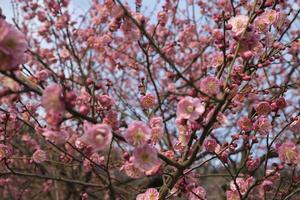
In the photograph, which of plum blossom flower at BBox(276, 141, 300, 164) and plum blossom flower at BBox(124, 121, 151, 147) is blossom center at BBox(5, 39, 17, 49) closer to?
plum blossom flower at BBox(124, 121, 151, 147)

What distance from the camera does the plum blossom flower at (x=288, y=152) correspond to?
2965 millimetres

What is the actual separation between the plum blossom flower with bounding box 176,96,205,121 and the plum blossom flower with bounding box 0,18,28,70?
0.88m

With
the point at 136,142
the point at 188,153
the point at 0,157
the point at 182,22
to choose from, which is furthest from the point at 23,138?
the point at 136,142

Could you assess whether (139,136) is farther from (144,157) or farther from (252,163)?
(252,163)

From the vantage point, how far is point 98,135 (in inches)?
83.1

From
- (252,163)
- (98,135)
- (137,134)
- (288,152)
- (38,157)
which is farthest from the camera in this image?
(38,157)

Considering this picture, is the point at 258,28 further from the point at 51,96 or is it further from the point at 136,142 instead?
the point at 51,96

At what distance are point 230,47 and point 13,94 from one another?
1614 millimetres

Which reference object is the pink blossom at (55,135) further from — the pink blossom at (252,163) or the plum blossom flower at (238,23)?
the pink blossom at (252,163)

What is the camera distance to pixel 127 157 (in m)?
2.59

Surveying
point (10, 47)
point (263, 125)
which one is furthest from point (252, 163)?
point (10, 47)

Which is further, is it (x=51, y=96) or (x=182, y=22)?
(x=182, y=22)

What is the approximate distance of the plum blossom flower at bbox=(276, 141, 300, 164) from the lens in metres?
2.96

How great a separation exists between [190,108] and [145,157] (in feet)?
1.22
